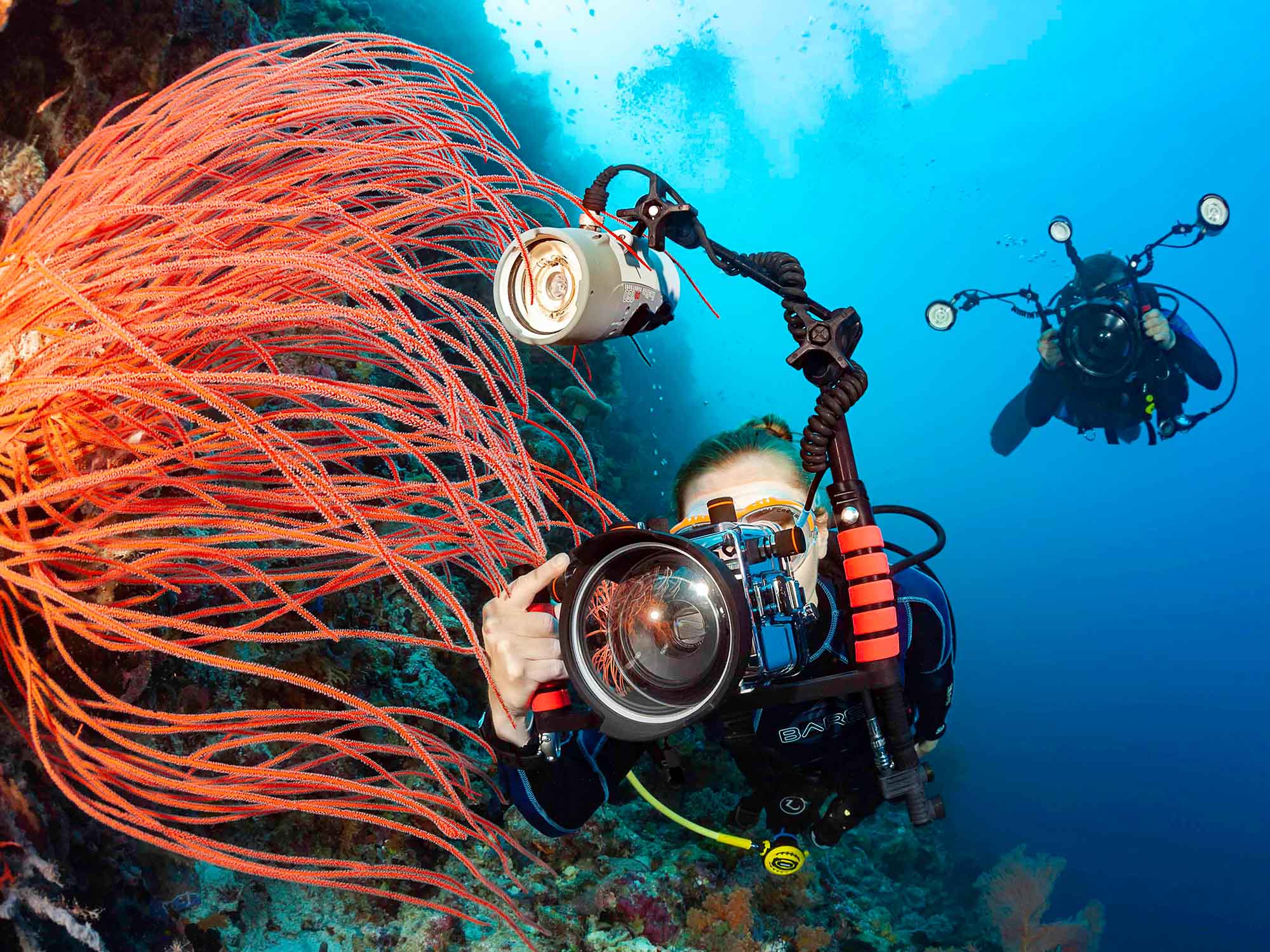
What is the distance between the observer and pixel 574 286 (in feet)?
4.16

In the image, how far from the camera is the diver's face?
189 centimetres

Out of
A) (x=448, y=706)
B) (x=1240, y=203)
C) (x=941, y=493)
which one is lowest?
(x=448, y=706)

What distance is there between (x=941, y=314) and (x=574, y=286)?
8.27 metres

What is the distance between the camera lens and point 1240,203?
154 feet

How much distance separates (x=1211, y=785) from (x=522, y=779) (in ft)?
122

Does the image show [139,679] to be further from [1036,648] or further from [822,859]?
[1036,648]

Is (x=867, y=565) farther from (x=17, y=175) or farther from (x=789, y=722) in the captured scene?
(x=17, y=175)


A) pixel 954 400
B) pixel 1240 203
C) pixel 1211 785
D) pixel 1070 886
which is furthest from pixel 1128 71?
pixel 1070 886

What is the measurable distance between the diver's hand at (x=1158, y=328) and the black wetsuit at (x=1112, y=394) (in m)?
0.15

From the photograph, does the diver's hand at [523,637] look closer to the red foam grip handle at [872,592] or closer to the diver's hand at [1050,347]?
the red foam grip handle at [872,592]

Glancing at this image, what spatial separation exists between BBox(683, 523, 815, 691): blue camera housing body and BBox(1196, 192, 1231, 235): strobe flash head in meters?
8.08

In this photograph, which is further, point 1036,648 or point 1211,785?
point 1036,648

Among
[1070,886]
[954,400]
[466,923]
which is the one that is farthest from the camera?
[954,400]

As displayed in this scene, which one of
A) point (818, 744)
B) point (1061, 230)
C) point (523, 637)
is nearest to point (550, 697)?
point (523, 637)
